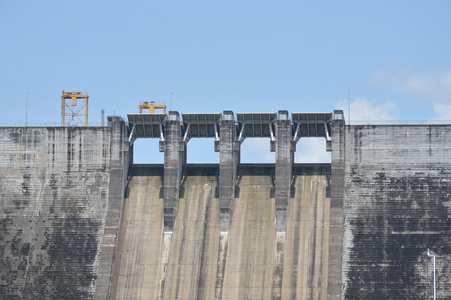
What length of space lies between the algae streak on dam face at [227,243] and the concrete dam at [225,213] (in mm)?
133

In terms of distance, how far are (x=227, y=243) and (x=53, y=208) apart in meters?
21.2

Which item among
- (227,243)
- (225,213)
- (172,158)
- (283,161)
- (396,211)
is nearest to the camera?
(396,211)

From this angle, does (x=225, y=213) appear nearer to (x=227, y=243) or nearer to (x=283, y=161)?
(x=227, y=243)

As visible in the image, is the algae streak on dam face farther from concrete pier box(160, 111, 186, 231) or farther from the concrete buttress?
concrete pier box(160, 111, 186, 231)

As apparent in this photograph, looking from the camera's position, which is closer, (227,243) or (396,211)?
(396,211)

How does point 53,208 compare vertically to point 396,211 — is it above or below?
below

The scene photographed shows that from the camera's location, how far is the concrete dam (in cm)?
10338

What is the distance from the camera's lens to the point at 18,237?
11081cm

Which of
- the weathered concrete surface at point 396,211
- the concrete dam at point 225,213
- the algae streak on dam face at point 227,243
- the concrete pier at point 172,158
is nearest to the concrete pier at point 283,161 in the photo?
the concrete dam at point 225,213

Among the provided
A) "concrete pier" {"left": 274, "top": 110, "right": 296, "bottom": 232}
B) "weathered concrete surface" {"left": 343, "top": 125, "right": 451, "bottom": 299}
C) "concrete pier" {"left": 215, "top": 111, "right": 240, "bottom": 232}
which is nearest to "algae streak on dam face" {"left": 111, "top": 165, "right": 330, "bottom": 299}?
"concrete pier" {"left": 274, "top": 110, "right": 296, "bottom": 232}

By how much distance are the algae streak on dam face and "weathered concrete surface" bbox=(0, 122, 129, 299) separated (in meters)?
3.98

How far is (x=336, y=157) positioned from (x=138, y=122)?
2424 centimetres

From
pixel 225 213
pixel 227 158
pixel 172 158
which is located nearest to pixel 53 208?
pixel 172 158

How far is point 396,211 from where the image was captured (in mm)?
106125
